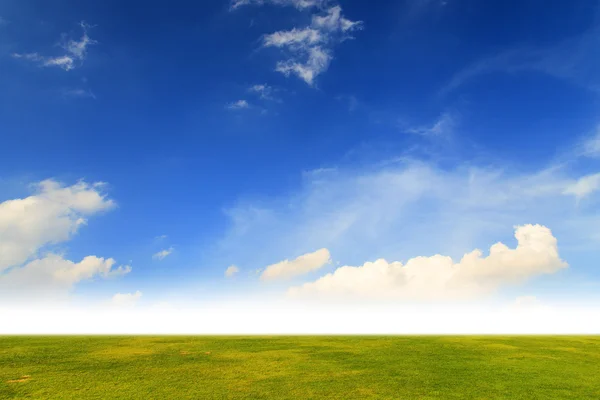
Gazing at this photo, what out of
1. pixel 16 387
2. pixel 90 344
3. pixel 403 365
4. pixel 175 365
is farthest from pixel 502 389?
pixel 90 344

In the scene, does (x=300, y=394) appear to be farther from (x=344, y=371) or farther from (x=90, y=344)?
(x=90, y=344)

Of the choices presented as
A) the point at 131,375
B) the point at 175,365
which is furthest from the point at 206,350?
the point at 131,375

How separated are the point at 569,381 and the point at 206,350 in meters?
38.2

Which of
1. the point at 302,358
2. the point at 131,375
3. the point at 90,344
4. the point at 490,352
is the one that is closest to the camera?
the point at 131,375

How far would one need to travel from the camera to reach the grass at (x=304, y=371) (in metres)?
27.9

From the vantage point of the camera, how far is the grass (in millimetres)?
27891

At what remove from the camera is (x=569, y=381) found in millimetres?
30578

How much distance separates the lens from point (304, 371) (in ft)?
111

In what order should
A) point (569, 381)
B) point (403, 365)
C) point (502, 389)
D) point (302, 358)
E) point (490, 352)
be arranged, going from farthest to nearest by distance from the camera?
point (490, 352), point (302, 358), point (403, 365), point (569, 381), point (502, 389)

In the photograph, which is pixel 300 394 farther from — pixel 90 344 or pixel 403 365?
pixel 90 344

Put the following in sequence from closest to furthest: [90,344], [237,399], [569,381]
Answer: [237,399], [569,381], [90,344]

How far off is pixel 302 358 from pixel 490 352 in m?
22.5

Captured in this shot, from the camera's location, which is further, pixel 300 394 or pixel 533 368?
pixel 533 368

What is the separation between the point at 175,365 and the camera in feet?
122
